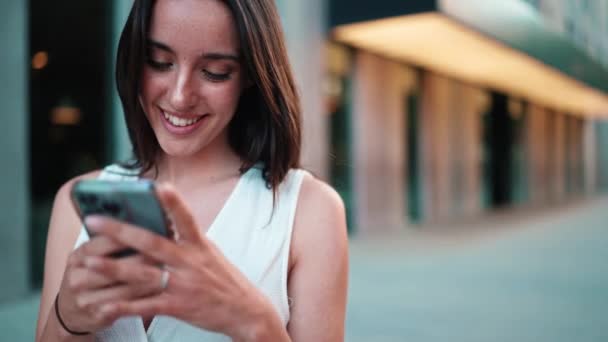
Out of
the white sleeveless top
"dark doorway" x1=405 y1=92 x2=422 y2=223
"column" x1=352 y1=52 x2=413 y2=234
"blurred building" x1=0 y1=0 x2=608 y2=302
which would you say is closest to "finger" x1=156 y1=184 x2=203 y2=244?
the white sleeveless top

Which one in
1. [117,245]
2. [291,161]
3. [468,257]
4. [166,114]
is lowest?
[468,257]

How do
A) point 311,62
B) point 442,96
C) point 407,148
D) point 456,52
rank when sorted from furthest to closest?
point 442,96 < point 407,148 < point 456,52 < point 311,62

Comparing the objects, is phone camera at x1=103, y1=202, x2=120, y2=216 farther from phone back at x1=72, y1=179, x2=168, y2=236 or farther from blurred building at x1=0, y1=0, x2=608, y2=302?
blurred building at x1=0, y1=0, x2=608, y2=302

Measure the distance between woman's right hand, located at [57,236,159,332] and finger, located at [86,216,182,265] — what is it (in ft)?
0.08

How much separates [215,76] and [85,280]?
55 centimetres

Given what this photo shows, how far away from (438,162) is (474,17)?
166 inches

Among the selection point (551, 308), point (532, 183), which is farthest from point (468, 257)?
point (532, 183)

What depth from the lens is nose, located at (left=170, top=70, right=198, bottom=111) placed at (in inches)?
46.2

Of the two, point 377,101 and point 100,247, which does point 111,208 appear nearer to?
point 100,247

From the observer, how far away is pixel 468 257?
7.34 meters

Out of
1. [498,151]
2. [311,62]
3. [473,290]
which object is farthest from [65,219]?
[498,151]

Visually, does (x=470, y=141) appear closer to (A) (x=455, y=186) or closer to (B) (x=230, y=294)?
(A) (x=455, y=186)

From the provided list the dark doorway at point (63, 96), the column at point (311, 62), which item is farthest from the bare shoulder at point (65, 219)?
the column at point (311, 62)

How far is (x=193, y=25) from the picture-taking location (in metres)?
1.14
